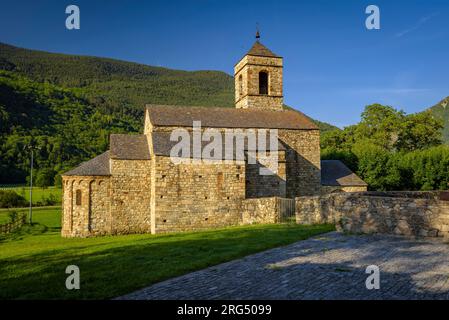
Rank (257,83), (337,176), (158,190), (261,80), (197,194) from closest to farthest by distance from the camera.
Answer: (158,190) → (197,194) → (337,176) → (257,83) → (261,80)

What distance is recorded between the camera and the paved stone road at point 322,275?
6859 millimetres

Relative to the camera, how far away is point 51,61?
13462 cm

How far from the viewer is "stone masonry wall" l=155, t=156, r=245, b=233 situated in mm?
22875

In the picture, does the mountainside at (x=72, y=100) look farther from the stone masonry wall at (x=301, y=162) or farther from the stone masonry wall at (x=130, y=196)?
the stone masonry wall at (x=301, y=162)

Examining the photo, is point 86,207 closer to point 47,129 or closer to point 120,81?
point 47,129

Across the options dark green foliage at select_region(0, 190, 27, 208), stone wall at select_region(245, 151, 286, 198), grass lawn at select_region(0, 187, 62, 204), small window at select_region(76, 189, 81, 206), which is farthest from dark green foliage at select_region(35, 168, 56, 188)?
stone wall at select_region(245, 151, 286, 198)

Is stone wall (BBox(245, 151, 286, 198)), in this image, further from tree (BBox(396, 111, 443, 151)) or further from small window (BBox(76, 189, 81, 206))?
tree (BBox(396, 111, 443, 151))

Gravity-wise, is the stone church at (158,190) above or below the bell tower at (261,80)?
below

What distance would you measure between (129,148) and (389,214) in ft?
54.9

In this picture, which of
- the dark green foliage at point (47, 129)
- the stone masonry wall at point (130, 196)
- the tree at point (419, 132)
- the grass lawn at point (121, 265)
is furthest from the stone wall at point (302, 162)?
the dark green foliage at point (47, 129)

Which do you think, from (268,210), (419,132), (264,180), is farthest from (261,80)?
(419,132)

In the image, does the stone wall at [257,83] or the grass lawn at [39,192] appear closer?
the stone wall at [257,83]

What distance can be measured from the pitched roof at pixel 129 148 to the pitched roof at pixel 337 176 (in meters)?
13.9

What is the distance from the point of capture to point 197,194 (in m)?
23.5
